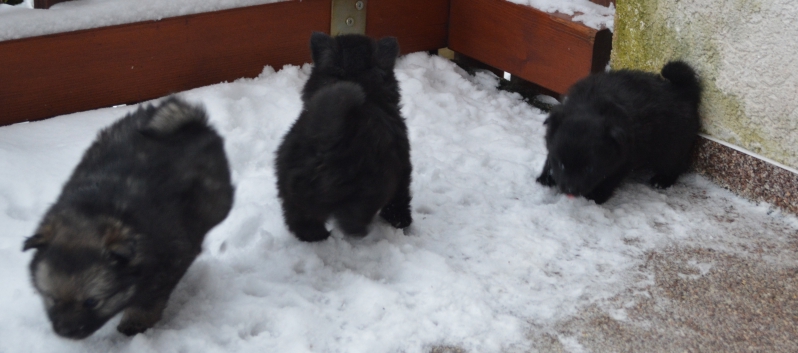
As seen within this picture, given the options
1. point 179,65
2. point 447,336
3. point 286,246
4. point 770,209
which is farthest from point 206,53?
point 770,209

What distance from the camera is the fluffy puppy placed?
106 inches

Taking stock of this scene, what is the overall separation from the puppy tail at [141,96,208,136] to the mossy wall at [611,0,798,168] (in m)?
2.88

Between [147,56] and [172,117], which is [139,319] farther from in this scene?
[147,56]

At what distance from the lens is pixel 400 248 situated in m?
3.83

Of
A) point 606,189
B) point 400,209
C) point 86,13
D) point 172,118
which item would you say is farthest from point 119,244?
point 606,189

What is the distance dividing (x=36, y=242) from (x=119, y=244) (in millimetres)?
292

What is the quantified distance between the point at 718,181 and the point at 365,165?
245 centimetres

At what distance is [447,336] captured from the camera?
10.6 ft

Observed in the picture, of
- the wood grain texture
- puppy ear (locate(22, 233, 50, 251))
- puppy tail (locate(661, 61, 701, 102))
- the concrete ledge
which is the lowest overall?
the concrete ledge

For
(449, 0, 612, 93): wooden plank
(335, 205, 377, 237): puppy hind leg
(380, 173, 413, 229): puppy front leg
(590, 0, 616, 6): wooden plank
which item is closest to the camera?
(335, 205, 377, 237): puppy hind leg

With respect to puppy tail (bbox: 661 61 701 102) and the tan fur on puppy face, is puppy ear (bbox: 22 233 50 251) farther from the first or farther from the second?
puppy tail (bbox: 661 61 701 102)

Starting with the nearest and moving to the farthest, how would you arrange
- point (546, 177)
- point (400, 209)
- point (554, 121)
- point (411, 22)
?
point (400, 209), point (554, 121), point (546, 177), point (411, 22)

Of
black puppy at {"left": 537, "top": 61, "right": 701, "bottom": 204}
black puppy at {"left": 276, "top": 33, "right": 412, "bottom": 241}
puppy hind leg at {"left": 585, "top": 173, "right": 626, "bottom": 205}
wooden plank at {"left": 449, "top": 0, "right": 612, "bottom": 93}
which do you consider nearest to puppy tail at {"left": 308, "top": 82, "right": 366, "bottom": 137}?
black puppy at {"left": 276, "top": 33, "right": 412, "bottom": 241}

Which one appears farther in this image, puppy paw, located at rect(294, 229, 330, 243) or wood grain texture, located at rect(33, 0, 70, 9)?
wood grain texture, located at rect(33, 0, 70, 9)
